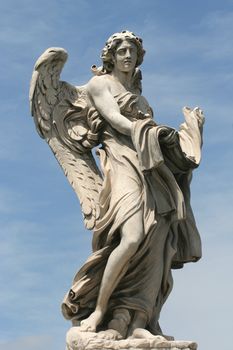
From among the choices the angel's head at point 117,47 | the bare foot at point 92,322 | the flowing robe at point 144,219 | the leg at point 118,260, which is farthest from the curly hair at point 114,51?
the bare foot at point 92,322

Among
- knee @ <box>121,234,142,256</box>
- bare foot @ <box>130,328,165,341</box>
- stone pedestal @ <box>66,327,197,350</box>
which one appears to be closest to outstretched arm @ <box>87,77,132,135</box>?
knee @ <box>121,234,142,256</box>

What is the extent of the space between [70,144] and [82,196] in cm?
65

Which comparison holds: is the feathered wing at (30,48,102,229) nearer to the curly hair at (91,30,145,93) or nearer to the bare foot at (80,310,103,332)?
the curly hair at (91,30,145,93)

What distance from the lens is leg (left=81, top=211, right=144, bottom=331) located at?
39.0 feet

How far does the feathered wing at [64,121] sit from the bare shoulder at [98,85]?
0.54ft

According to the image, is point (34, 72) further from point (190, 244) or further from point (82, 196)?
point (190, 244)

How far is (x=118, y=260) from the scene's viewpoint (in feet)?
39.0

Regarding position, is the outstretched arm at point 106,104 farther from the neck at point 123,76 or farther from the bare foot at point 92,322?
the bare foot at point 92,322

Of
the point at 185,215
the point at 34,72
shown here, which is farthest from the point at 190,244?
the point at 34,72

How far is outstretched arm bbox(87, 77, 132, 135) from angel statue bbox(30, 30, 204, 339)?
0.01 meters

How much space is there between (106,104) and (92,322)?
94.1 inches

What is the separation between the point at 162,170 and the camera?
1226 centimetres

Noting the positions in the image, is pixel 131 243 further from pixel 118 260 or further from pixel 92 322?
pixel 92 322

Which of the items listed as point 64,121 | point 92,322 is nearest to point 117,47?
point 64,121
